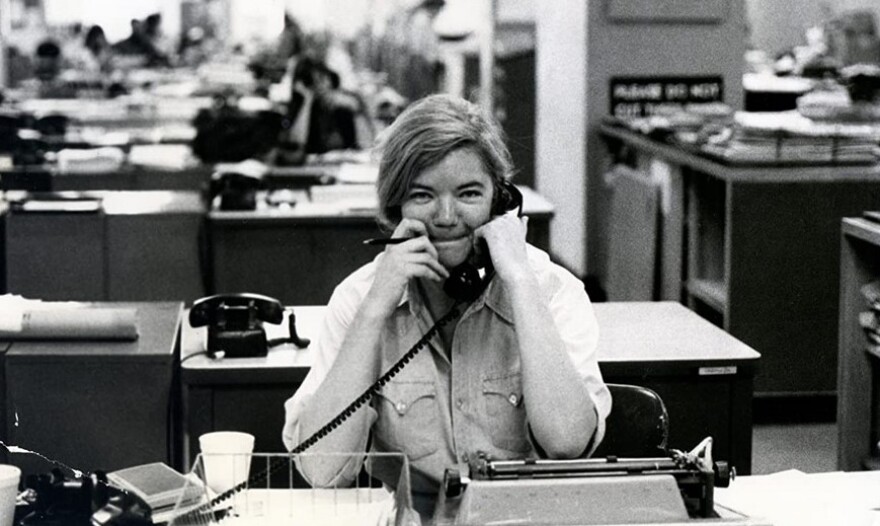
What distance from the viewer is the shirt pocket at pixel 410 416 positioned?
2.29m

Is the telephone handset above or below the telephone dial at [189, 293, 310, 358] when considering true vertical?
above

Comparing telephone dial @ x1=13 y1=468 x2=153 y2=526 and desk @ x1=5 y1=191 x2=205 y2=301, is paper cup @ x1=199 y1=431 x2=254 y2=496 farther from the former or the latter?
desk @ x1=5 y1=191 x2=205 y2=301

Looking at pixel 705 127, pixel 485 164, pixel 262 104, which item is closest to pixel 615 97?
pixel 705 127

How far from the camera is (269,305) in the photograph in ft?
11.2

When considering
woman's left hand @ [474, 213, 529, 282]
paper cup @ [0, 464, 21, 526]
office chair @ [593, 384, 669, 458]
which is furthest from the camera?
office chair @ [593, 384, 669, 458]

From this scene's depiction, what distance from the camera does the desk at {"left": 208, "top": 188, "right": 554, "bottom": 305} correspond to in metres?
5.31

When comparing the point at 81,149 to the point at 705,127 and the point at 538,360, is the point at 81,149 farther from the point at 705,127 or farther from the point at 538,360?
the point at 538,360

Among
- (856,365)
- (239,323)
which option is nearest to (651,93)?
(856,365)

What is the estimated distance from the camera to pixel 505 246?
7.48ft

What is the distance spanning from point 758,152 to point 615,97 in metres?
2.19

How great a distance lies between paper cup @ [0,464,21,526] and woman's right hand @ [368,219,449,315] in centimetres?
64

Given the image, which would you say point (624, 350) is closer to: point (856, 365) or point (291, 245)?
point (856, 365)

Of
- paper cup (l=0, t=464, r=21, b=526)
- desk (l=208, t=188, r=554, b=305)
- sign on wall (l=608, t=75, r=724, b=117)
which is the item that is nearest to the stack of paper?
desk (l=208, t=188, r=554, b=305)

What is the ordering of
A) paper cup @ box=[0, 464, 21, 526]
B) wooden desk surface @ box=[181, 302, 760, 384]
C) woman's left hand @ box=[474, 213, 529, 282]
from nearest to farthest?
paper cup @ box=[0, 464, 21, 526] → woman's left hand @ box=[474, 213, 529, 282] → wooden desk surface @ box=[181, 302, 760, 384]
